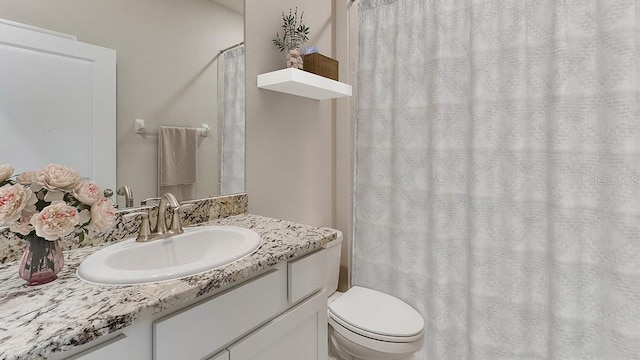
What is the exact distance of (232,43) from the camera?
128cm

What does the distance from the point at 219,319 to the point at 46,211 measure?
0.43m

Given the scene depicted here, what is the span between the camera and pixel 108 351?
53 centimetres

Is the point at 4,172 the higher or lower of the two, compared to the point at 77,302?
higher

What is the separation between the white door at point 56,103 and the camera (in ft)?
2.55

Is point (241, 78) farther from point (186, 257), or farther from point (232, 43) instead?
point (186, 257)

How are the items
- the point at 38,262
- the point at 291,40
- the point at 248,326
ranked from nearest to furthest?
1. the point at 38,262
2. the point at 248,326
3. the point at 291,40

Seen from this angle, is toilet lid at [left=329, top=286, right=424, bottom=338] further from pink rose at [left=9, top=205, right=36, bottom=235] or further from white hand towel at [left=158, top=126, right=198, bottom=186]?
pink rose at [left=9, top=205, right=36, bottom=235]

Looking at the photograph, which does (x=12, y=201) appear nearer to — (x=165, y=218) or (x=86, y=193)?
(x=86, y=193)

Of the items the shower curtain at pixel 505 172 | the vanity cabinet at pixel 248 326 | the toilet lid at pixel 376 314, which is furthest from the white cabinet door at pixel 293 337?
the shower curtain at pixel 505 172

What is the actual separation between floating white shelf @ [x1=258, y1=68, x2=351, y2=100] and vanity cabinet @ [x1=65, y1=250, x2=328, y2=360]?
764mm

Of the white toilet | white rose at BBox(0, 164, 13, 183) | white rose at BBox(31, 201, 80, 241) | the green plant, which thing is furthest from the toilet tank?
white rose at BBox(0, 164, 13, 183)

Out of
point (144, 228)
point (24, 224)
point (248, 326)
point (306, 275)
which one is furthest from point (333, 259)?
point (24, 224)

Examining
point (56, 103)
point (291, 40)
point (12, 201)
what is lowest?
point (12, 201)

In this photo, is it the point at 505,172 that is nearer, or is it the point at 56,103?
the point at 56,103
